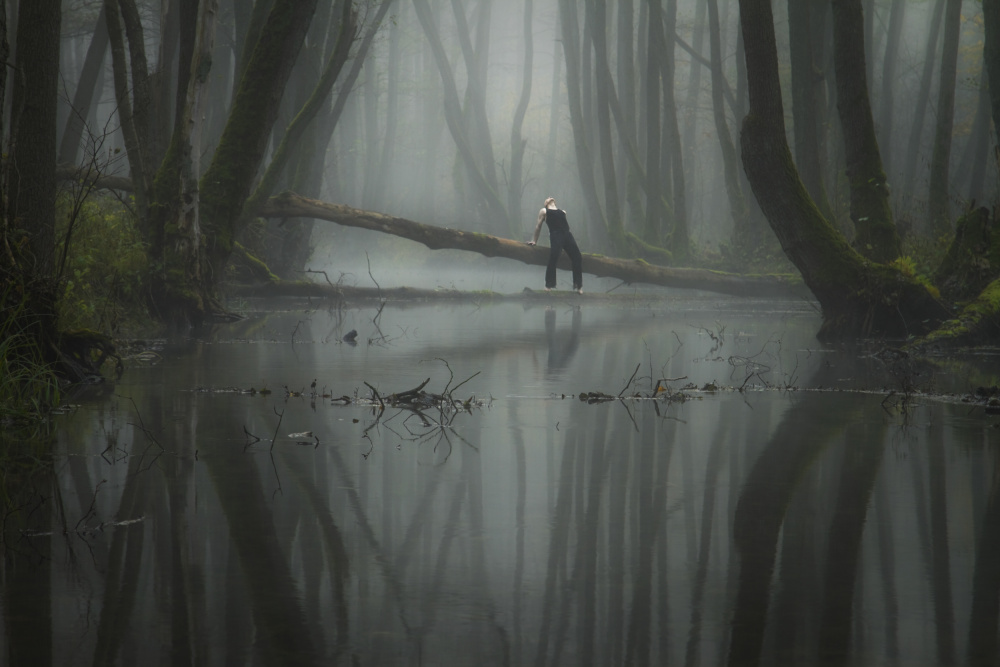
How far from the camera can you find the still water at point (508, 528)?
2980mm

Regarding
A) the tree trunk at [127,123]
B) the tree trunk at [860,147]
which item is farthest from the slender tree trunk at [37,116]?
the tree trunk at [860,147]

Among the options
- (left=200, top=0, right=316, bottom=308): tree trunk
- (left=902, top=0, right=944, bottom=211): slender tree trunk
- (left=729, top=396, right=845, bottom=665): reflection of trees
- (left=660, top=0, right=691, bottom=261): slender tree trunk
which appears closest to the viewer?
(left=729, top=396, right=845, bottom=665): reflection of trees

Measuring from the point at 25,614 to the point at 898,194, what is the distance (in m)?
37.7

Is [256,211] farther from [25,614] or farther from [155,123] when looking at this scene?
[25,614]

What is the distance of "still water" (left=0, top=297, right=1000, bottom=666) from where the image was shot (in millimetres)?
2980

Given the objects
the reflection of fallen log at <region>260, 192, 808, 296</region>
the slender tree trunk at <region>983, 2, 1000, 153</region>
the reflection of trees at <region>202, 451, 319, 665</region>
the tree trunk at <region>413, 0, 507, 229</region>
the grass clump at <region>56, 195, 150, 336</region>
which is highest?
the tree trunk at <region>413, 0, 507, 229</region>

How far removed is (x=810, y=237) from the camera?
1333 cm

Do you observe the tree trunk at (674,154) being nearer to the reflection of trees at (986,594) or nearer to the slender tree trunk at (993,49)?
the slender tree trunk at (993,49)

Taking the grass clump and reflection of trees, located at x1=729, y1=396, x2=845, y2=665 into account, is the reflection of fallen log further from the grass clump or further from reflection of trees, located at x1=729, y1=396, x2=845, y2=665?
reflection of trees, located at x1=729, y1=396, x2=845, y2=665

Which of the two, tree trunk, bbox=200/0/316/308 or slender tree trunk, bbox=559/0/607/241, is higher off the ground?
slender tree trunk, bbox=559/0/607/241

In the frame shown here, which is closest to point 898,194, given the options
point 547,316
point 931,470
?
point 547,316

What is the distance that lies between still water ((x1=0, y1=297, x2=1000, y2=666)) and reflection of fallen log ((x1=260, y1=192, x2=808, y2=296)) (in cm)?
1051

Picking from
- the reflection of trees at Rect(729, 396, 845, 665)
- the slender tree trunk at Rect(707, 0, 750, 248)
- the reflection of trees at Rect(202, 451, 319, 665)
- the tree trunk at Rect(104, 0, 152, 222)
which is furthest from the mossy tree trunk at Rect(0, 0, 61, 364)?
the slender tree trunk at Rect(707, 0, 750, 248)

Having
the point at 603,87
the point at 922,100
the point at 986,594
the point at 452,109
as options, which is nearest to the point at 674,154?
the point at 603,87
